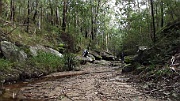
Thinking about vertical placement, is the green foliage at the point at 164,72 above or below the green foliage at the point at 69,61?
above

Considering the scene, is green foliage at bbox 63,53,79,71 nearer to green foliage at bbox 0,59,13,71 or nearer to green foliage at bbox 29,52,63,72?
green foliage at bbox 29,52,63,72

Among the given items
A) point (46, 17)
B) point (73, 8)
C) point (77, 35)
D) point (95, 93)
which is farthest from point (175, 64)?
point (46, 17)

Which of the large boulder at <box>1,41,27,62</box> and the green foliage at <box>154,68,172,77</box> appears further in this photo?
the large boulder at <box>1,41,27,62</box>

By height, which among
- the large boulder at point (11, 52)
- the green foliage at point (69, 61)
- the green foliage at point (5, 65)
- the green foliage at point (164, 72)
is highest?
the large boulder at point (11, 52)

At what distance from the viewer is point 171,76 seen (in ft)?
27.3

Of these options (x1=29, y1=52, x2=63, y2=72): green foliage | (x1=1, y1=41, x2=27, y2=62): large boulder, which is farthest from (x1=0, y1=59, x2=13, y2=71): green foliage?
(x1=29, y1=52, x2=63, y2=72): green foliage

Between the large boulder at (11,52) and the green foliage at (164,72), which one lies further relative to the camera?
the large boulder at (11,52)

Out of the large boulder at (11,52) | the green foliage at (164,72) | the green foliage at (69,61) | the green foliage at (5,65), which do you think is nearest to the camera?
the green foliage at (164,72)

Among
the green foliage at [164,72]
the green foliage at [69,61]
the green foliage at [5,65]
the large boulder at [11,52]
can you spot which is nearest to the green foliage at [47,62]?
the green foliage at [69,61]

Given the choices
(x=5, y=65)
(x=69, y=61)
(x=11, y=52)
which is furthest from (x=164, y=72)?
(x=69, y=61)

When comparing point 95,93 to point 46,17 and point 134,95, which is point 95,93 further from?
point 46,17

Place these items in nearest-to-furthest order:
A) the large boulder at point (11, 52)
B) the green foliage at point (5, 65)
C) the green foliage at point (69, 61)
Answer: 1. the green foliage at point (5, 65)
2. the large boulder at point (11, 52)
3. the green foliage at point (69, 61)

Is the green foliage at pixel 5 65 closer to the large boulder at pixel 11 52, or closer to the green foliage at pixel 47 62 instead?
the large boulder at pixel 11 52

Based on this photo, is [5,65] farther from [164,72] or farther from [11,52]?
[164,72]
